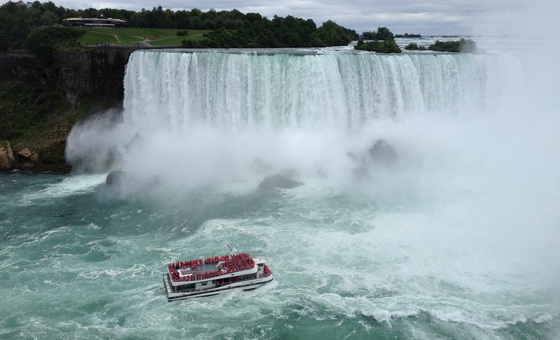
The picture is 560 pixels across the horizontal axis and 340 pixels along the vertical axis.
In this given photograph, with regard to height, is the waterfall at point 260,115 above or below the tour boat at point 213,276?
above

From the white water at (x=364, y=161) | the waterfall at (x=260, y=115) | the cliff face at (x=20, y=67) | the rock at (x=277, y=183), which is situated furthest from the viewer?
the cliff face at (x=20, y=67)

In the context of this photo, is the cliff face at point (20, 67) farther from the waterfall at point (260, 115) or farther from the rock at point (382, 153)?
the rock at point (382, 153)

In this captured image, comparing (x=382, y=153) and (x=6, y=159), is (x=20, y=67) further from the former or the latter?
(x=382, y=153)

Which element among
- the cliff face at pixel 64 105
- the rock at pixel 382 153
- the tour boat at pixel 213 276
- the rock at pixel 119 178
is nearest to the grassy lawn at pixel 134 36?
the cliff face at pixel 64 105

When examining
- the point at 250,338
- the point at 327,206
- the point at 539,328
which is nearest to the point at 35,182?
the point at 327,206

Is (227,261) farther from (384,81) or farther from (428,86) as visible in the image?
(428,86)

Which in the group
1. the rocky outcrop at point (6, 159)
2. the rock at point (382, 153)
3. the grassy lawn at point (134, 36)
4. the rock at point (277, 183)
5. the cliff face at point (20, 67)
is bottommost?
the rocky outcrop at point (6, 159)
